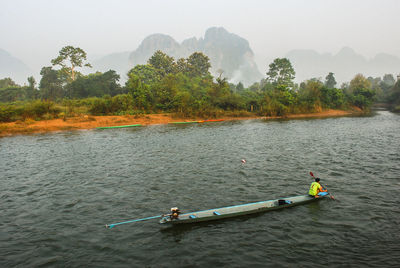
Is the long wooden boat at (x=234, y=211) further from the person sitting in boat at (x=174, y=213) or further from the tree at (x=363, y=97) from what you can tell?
the tree at (x=363, y=97)

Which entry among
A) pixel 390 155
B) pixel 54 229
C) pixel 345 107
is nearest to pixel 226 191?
pixel 54 229

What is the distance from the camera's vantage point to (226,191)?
13.8 m

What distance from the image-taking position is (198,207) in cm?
1182

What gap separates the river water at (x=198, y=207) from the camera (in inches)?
333

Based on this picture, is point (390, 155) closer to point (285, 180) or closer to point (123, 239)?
point (285, 180)

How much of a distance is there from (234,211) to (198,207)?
6.54 feet

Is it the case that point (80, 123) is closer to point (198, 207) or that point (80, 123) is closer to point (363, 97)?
point (198, 207)

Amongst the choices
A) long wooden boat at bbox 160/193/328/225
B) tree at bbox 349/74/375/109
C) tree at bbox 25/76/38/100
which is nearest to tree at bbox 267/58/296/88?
tree at bbox 349/74/375/109

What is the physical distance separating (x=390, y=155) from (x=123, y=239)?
23.2 meters

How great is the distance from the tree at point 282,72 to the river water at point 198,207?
295 feet

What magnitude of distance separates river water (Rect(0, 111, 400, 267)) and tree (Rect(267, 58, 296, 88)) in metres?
90.0

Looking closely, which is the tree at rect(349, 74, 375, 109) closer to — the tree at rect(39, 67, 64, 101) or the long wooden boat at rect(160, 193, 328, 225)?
the long wooden boat at rect(160, 193, 328, 225)

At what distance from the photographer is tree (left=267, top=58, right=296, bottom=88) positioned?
107188mm

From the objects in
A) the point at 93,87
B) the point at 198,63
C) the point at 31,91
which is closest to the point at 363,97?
the point at 198,63
